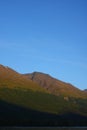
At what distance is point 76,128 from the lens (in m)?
11.3

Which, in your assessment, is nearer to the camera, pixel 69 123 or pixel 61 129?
pixel 61 129

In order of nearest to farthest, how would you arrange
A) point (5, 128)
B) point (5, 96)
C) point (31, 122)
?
point (5, 128)
point (31, 122)
point (5, 96)

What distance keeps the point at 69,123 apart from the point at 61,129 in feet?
5.60

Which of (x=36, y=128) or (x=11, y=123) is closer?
(x=36, y=128)

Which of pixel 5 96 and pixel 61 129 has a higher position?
pixel 5 96

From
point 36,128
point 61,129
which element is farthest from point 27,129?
point 61,129

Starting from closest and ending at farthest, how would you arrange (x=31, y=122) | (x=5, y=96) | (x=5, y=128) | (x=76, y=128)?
(x=5, y=128) → (x=76, y=128) → (x=31, y=122) → (x=5, y=96)

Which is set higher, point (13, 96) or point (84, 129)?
point (13, 96)

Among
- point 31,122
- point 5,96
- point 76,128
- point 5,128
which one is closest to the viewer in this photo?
point 5,128

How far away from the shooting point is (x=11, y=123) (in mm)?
12273

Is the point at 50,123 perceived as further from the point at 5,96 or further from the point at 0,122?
the point at 5,96

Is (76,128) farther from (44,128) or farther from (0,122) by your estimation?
(0,122)

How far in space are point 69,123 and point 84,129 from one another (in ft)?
4.40

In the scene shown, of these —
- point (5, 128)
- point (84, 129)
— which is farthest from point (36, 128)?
point (84, 129)
